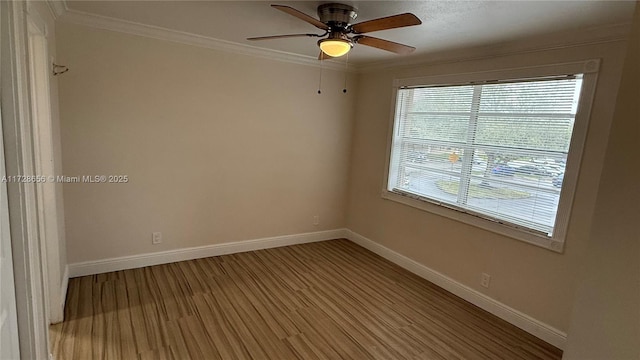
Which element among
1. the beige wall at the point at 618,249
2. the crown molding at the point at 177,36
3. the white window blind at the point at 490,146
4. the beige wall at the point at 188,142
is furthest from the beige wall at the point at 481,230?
the beige wall at the point at 618,249


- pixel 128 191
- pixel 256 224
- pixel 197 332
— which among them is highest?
pixel 128 191

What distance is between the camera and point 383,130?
4.12 meters

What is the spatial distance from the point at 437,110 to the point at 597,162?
1530mm

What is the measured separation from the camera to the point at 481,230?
3105 millimetres

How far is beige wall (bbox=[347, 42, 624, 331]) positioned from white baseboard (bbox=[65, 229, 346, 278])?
2.08 feet

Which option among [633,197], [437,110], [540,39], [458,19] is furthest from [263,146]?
[633,197]

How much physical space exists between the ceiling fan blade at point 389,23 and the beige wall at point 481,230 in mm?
1474

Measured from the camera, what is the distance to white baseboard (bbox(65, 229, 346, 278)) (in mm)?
3215

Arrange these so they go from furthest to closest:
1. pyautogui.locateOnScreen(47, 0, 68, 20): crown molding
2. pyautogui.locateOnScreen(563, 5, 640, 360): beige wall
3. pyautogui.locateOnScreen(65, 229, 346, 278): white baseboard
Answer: pyautogui.locateOnScreen(65, 229, 346, 278): white baseboard → pyautogui.locateOnScreen(47, 0, 68, 20): crown molding → pyautogui.locateOnScreen(563, 5, 640, 360): beige wall

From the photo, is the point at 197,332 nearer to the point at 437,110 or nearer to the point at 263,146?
the point at 263,146

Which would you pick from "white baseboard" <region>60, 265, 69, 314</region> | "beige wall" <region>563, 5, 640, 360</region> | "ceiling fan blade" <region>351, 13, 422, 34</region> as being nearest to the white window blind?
"ceiling fan blade" <region>351, 13, 422, 34</region>

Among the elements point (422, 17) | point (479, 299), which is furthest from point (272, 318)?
point (422, 17)

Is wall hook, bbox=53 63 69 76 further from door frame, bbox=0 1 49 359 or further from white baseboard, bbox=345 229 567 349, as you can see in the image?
white baseboard, bbox=345 229 567 349

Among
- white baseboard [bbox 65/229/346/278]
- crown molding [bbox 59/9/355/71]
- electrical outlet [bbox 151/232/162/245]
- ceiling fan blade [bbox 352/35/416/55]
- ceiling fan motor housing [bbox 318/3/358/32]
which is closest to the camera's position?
ceiling fan motor housing [bbox 318/3/358/32]
